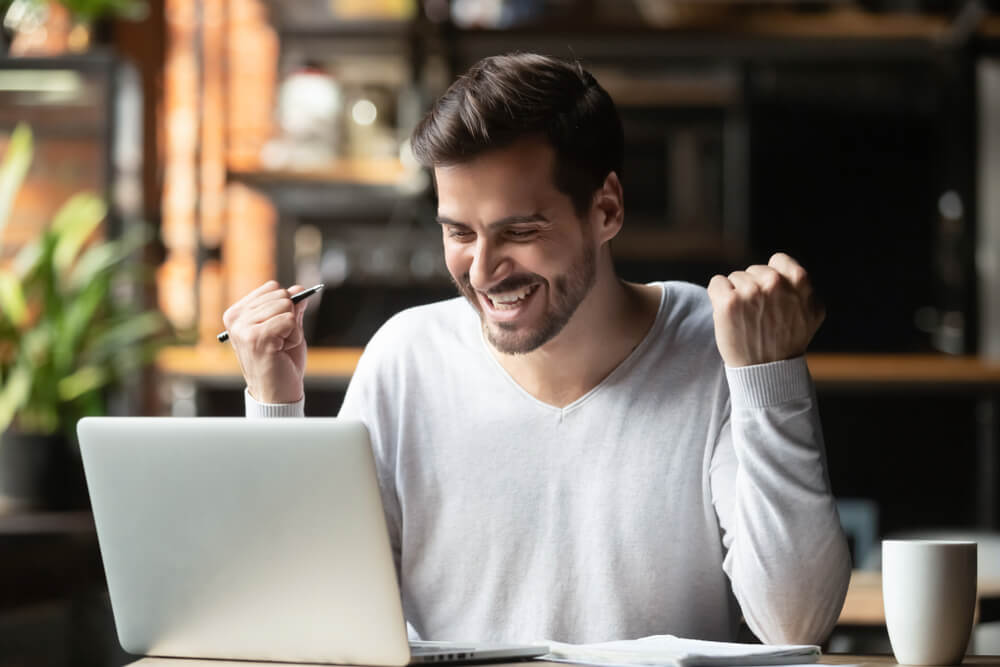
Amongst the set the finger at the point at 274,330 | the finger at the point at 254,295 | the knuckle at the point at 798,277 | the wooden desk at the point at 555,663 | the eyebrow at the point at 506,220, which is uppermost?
the eyebrow at the point at 506,220

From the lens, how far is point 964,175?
4.00m

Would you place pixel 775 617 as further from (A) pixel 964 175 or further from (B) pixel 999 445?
(A) pixel 964 175

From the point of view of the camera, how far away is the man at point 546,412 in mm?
1388

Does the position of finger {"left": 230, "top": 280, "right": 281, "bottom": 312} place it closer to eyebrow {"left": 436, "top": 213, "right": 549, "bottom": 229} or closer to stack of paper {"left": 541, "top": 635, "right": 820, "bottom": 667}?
eyebrow {"left": 436, "top": 213, "right": 549, "bottom": 229}

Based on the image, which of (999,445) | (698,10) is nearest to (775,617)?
(999,445)

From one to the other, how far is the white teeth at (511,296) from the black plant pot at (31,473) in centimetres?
176

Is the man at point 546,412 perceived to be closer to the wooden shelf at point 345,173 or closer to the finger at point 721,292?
the finger at point 721,292

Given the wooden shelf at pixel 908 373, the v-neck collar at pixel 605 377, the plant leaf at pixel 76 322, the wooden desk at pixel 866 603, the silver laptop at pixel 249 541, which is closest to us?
the silver laptop at pixel 249 541

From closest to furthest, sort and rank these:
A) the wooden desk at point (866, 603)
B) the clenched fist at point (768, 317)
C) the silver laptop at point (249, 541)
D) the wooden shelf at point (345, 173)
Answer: the silver laptop at point (249, 541) → the clenched fist at point (768, 317) → the wooden desk at point (866, 603) → the wooden shelf at point (345, 173)

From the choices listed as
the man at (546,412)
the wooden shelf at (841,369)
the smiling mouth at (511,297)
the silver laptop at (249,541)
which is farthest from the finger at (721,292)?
the wooden shelf at (841,369)

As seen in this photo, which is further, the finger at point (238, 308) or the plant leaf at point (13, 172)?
the plant leaf at point (13, 172)

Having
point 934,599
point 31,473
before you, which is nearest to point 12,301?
point 31,473

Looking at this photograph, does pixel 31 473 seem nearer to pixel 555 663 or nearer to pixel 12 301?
pixel 12 301

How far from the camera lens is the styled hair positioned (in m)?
→ 1.37
